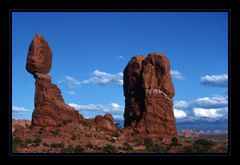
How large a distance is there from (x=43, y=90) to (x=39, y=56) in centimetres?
219

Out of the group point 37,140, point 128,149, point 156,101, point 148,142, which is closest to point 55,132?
point 37,140

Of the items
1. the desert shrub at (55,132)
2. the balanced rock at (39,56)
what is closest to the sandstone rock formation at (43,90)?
the balanced rock at (39,56)

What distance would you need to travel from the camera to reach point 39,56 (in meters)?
31.7

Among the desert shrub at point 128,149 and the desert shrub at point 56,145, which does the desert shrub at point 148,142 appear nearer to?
the desert shrub at point 128,149

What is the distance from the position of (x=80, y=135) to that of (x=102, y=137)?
4.86 feet

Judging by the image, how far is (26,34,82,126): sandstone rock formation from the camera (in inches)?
1236

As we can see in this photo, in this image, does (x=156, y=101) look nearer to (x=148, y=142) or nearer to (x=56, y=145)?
(x=148, y=142)

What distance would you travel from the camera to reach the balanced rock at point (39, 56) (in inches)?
1239

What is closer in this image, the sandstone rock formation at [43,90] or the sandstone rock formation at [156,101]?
the sandstone rock formation at [43,90]

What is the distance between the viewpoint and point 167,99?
33.3 m

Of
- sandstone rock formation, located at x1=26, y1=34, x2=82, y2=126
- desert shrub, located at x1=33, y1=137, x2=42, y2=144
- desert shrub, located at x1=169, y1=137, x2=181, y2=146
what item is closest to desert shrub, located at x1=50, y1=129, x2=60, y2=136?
sandstone rock formation, located at x1=26, y1=34, x2=82, y2=126

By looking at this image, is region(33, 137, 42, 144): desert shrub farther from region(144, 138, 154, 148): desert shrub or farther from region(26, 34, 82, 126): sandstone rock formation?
region(144, 138, 154, 148): desert shrub
